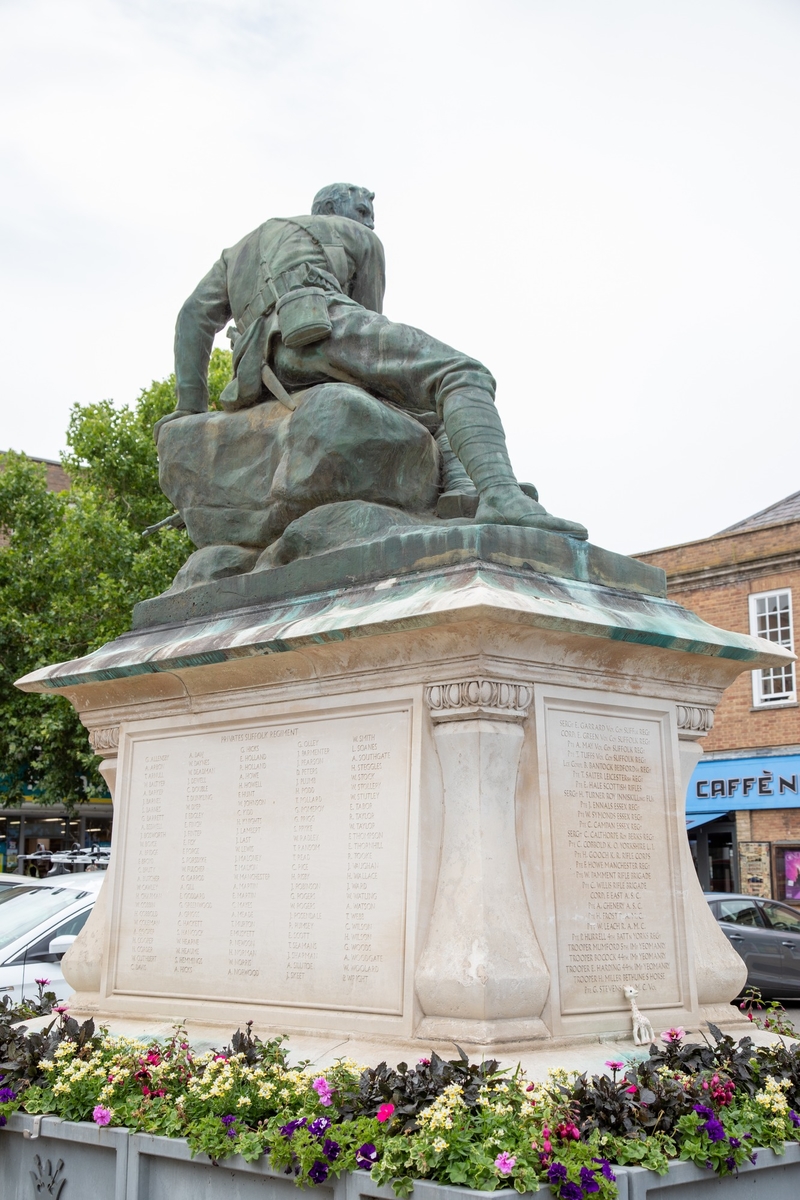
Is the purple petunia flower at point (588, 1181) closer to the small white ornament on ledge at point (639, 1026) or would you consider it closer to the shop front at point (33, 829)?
the small white ornament on ledge at point (639, 1026)

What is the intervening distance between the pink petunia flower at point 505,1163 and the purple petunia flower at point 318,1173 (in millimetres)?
565

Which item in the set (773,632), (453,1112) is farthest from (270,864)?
(773,632)

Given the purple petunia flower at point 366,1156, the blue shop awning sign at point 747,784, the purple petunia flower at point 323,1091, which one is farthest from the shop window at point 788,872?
the purple petunia flower at point 366,1156

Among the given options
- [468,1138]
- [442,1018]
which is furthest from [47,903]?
[468,1138]

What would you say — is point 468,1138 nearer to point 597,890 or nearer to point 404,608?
point 597,890

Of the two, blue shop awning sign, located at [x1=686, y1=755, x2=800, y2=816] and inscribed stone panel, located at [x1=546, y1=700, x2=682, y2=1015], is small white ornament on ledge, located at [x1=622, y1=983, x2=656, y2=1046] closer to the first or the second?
inscribed stone panel, located at [x1=546, y1=700, x2=682, y2=1015]

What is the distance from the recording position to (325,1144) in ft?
12.2

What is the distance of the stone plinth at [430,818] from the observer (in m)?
4.64

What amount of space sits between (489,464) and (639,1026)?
2.38m

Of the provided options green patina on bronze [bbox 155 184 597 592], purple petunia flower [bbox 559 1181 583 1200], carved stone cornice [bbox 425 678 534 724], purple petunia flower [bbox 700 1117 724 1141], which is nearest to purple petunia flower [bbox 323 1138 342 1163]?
purple petunia flower [bbox 559 1181 583 1200]

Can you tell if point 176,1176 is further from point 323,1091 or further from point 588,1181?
point 588,1181

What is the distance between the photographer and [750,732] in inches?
1019

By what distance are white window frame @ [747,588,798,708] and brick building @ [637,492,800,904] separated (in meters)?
0.02

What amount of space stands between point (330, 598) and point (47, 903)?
18.5ft
